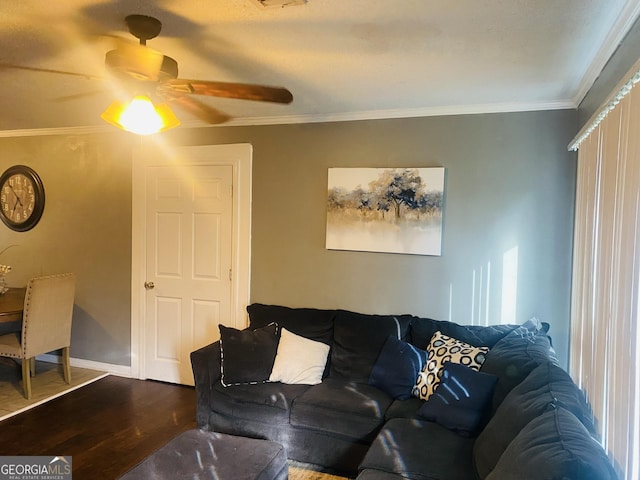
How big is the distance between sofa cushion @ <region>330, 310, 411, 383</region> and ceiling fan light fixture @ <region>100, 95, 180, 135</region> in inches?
76.1


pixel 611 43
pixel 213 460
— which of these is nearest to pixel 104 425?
pixel 213 460

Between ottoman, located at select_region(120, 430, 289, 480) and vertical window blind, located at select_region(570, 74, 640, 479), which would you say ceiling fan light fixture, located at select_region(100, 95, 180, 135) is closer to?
ottoman, located at select_region(120, 430, 289, 480)

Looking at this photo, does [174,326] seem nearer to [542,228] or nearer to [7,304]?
[7,304]

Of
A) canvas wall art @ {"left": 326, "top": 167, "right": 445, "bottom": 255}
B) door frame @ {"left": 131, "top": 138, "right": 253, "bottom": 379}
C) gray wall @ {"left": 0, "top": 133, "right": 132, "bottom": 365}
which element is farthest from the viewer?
gray wall @ {"left": 0, "top": 133, "right": 132, "bottom": 365}

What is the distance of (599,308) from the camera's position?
2.14m

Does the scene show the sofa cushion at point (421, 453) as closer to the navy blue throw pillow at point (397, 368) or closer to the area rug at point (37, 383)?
the navy blue throw pillow at point (397, 368)

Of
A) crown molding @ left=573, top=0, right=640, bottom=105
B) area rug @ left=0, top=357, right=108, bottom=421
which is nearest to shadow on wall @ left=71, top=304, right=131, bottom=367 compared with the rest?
area rug @ left=0, top=357, right=108, bottom=421

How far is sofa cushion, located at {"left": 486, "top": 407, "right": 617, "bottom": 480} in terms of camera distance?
120 centimetres

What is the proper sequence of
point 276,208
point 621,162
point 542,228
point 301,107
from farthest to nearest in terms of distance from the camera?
1. point 276,208
2. point 301,107
3. point 542,228
4. point 621,162

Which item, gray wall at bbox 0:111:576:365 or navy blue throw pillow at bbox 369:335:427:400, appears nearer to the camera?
navy blue throw pillow at bbox 369:335:427:400

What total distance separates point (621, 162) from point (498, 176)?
4.52 feet

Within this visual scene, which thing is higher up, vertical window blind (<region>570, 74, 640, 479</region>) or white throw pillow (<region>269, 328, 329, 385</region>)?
vertical window blind (<region>570, 74, 640, 479</region>)

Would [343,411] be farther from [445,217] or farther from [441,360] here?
[445,217]

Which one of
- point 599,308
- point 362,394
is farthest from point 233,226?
point 599,308
